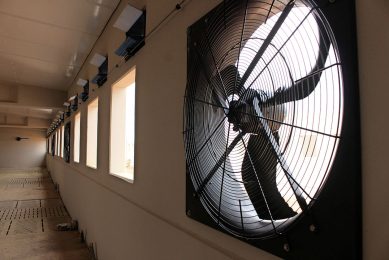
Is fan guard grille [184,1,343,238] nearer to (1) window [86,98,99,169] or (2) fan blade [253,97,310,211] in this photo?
(2) fan blade [253,97,310,211]

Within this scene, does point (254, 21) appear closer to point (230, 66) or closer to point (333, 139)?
point (230, 66)

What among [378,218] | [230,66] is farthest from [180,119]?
[378,218]

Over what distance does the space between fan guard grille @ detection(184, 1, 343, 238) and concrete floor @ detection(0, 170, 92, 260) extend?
8.86ft

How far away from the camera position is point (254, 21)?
833mm

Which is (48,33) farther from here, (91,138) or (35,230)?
(35,230)

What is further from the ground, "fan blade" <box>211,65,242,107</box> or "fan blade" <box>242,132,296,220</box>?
"fan blade" <box>211,65,242,107</box>

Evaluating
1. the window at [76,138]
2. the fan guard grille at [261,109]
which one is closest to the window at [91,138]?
the window at [76,138]

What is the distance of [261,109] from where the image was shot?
81 centimetres

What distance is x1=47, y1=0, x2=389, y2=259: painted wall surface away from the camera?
0.54 m

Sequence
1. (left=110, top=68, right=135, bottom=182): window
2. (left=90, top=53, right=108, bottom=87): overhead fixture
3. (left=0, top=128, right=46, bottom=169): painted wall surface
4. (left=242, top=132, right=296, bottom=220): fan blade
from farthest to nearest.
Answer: (left=0, top=128, right=46, bottom=169): painted wall surface < (left=90, top=53, right=108, bottom=87): overhead fixture < (left=110, top=68, right=135, bottom=182): window < (left=242, top=132, right=296, bottom=220): fan blade

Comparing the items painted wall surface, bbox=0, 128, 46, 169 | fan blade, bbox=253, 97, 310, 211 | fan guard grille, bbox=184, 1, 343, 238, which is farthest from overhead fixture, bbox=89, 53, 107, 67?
painted wall surface, bbox=0, 128, 46, 169

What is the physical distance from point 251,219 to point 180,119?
1.99ft

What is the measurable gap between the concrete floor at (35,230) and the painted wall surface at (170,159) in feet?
2.47

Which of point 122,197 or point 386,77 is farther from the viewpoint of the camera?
point 122,197
